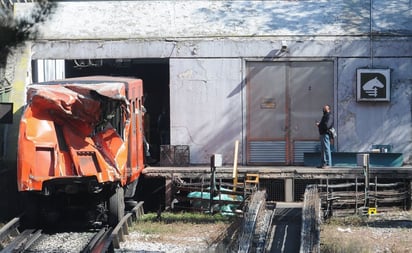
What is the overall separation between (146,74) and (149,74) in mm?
103

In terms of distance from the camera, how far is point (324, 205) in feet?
55.6

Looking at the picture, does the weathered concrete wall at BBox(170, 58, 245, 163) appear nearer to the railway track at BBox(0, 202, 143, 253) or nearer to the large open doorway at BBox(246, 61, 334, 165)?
the large open doorway at BBox(246, 61, 334, 165)

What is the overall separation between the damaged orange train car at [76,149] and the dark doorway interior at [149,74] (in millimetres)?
5064

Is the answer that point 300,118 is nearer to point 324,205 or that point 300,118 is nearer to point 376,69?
point 376,69

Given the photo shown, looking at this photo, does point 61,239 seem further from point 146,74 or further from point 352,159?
point 146,74

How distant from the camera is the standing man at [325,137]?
18.5 meters

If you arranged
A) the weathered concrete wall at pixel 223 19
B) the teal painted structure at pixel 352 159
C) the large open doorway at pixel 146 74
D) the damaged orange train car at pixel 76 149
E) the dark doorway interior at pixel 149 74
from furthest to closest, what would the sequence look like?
the dark doorway interior at pixel 149 74 → the large open doorway at pixel 146 74 → the weathered concrete wall at pixel 223 19 → the teal painted structure at pixel 352 159 → the damaged orange train car at pixel 76 149

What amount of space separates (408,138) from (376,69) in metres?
2.01

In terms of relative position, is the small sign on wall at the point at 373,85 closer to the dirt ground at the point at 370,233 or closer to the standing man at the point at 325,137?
the standing man at the point at 325,137

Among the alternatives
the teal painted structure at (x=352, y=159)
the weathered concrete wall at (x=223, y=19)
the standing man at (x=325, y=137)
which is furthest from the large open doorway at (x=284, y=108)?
the standing man at (x=325, y=137)

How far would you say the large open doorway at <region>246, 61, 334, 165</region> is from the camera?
2019 cm

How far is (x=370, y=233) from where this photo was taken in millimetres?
15008

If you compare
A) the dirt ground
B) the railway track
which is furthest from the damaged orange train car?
the dirt ground

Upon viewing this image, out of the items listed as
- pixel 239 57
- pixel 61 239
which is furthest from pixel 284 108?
pixel 61 239
